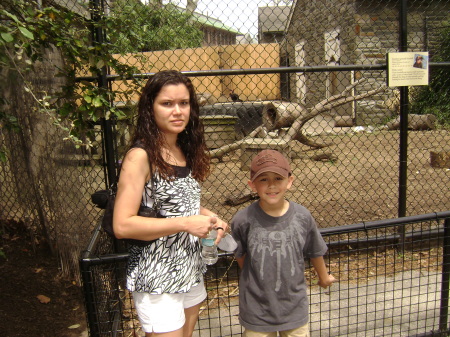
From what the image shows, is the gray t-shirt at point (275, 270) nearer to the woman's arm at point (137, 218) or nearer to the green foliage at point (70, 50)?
the woman's arm at point (137, 218)

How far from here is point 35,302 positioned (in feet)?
11.1

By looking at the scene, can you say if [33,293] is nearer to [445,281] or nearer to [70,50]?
[70,50]

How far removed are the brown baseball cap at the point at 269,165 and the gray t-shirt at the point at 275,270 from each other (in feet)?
0.58

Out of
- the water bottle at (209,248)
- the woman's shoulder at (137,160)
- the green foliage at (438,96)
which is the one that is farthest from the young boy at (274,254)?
the green foliage at (438,96)

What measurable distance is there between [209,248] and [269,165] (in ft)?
1.44

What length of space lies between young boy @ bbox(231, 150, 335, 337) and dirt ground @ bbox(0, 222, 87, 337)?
1783mm

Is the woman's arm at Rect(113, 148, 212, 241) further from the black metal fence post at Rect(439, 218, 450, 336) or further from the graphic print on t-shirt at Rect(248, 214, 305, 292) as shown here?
the black metal fence post at Rect(439, 218, 450, 336)

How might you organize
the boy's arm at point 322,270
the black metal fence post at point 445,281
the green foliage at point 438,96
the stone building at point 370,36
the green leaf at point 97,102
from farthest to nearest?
the green foliage at point 438,96, the stone building at point 370,36, the black metal fence post at point 445,281, the green leaf at point 97,102, the boy's arm at point 322,270

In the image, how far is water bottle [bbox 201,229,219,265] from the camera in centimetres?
173

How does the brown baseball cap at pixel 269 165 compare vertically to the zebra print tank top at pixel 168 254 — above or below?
above

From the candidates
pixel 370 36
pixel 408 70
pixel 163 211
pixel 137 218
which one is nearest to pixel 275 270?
pixel 163 211

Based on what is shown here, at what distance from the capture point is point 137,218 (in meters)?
1.58

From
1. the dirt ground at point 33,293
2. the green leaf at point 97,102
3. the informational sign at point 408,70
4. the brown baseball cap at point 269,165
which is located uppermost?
the informational sign at point 408,70

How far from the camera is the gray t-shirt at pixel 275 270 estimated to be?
188 cm
